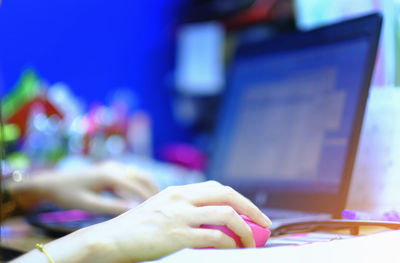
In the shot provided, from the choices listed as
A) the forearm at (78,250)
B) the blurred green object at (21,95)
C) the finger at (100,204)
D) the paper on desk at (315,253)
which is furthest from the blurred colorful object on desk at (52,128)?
the paper on desk at (315,253)

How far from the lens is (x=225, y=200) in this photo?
17.2 inches

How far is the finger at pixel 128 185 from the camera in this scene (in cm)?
79

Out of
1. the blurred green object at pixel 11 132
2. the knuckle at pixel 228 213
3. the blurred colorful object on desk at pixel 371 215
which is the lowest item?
the blurred colorful object on desk at pixel 371 215

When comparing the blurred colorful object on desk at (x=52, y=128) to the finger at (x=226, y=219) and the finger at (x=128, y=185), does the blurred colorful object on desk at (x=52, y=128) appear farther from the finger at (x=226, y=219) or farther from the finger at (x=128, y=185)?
the finger at (x=226, y=219)

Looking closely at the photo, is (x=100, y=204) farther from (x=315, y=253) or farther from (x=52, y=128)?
(x=52, y=128)

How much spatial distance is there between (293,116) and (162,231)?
47 cm

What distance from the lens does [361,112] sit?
0.63 meters

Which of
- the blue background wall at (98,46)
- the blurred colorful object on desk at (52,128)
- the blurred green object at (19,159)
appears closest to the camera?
the blurred green object at (19,159)

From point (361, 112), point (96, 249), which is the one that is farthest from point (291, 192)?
point (96, 249)

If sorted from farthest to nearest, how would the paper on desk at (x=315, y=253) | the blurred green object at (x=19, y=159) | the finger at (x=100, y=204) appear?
1. the blurred green object at (x=19, y=159)
2. the finger at (x=100, y=204)
3. the paper on desk at (x=315, y=253)

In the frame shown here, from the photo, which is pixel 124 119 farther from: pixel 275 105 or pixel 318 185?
pixel 318 185

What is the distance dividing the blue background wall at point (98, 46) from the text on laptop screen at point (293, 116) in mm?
1069

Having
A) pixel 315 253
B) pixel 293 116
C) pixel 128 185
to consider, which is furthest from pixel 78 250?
A: pixel 293 116

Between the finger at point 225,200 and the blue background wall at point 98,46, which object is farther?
the blue background wall at point 98,46
